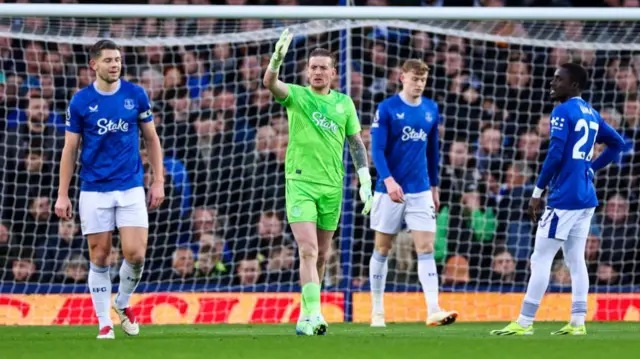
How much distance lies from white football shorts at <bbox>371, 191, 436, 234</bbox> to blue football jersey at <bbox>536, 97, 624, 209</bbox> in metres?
1.44

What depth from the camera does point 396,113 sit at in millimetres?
9312

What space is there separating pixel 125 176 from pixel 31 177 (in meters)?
4.50

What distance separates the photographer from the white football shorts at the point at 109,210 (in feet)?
25.3

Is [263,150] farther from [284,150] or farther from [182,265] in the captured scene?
[182,265]

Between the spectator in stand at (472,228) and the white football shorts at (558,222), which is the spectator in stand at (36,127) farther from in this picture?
the white football shorts at (558,222)

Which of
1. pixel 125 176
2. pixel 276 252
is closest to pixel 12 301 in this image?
pixel 276 252

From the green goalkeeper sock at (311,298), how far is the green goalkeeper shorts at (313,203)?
1.50 ft

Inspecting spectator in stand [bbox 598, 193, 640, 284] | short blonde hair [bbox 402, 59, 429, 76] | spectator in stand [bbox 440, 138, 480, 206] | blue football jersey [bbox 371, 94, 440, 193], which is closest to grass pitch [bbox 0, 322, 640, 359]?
blue football jersey [bbox 371, 94, 440, 193]

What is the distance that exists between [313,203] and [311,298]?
2.23 feet

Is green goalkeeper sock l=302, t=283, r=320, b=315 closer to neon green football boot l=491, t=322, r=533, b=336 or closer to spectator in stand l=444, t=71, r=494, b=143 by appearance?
neon green football boot l=491, t=322, r=533, b=336

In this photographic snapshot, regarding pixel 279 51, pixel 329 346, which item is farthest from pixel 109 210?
pixel 329 346

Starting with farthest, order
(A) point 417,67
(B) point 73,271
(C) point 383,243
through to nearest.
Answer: (B) point 73,271
(C) point 383,243
(A) point 417,67

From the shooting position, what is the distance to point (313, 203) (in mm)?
7875

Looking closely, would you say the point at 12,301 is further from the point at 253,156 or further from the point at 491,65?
the point at 491,65
